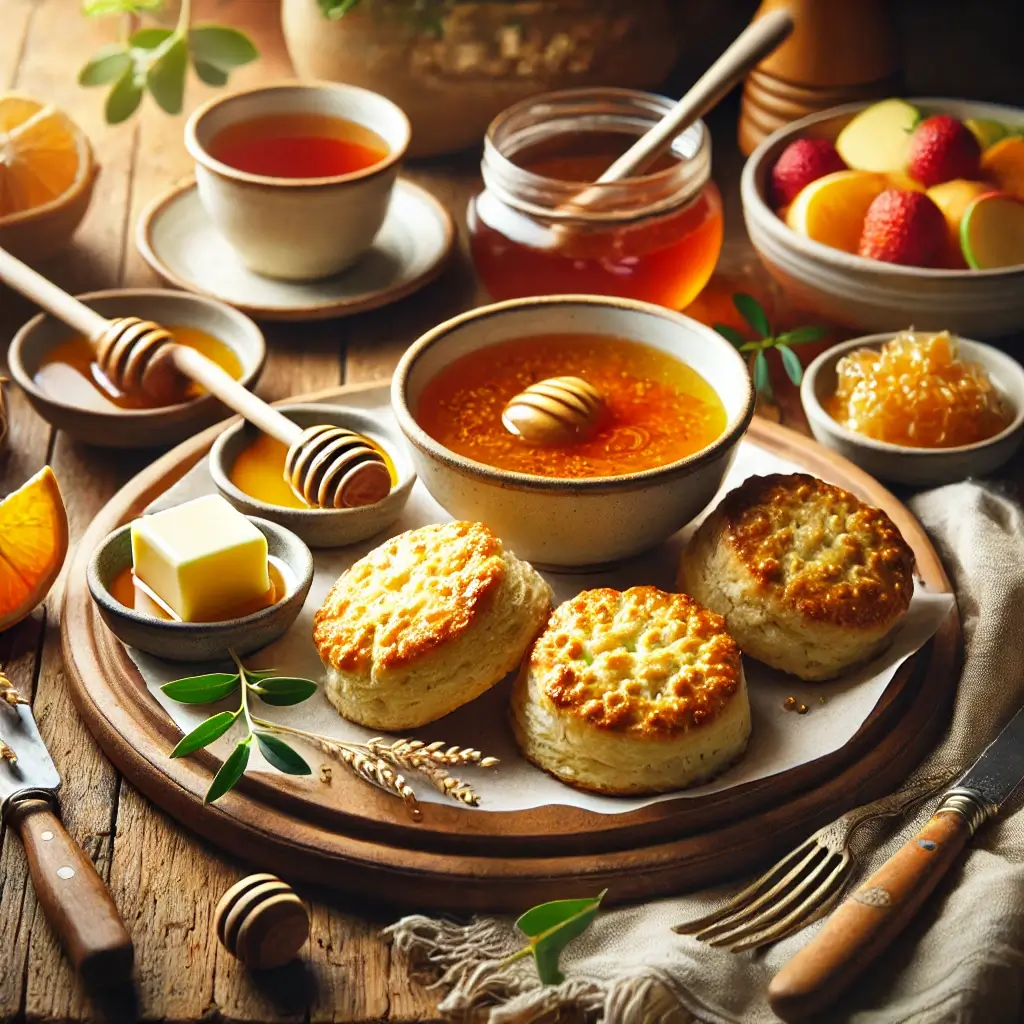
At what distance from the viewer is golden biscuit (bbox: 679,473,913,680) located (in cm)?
214

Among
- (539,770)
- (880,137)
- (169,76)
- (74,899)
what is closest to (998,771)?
(539,770)

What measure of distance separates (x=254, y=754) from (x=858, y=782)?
2.81 ft

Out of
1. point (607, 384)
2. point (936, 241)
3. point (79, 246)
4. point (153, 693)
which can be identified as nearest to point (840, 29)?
point (936, 241)

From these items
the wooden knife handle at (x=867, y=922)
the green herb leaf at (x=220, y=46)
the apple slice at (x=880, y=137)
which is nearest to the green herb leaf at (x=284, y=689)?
the wooden knife handle at (x=867, y=922)

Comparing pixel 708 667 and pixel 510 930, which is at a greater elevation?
pixel 708 667

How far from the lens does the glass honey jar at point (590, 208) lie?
297 centimetres

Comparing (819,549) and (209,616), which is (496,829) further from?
(819,549)

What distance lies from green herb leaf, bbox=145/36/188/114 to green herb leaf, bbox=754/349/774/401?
5.15ft

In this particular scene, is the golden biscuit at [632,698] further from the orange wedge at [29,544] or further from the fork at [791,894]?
the orange wedge at [29,544]

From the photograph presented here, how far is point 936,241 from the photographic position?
3.00 metres

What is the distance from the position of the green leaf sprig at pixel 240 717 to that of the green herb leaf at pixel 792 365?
50.0 inches

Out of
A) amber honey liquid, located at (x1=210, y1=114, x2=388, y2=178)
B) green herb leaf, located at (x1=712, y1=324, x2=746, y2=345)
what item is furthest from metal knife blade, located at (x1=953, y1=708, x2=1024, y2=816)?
amber honey liquid, located at (x1=210, y1=114, x2=388, y2=178)

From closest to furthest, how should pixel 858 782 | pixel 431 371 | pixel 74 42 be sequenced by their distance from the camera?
pixel 858 782 < pixel 431 371 < pixel 74 42

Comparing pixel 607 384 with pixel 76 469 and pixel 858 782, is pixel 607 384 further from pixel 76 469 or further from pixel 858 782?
pixel 76 469
